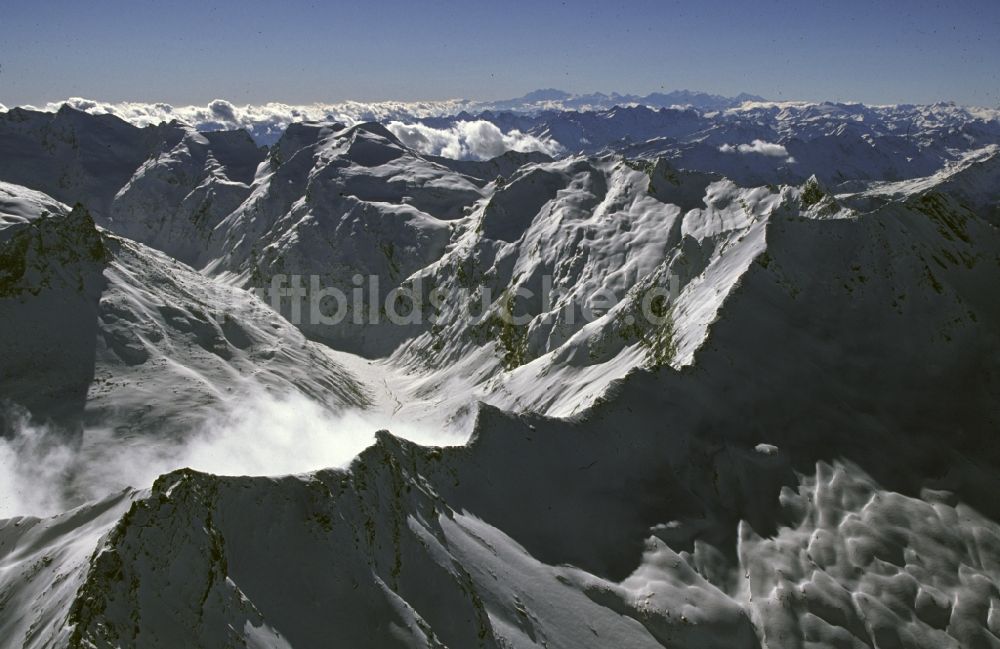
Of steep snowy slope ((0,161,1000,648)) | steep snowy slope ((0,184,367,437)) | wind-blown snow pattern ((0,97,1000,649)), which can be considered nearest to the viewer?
steep snowy slope ((0,161,1000,648))

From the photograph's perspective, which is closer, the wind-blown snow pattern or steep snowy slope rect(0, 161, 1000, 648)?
steep snowy slope rect(0, 161, 1000, 648)

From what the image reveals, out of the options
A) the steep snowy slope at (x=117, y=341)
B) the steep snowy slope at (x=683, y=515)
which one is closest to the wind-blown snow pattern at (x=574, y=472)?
the steep snowy slope at (x=683, y=515)

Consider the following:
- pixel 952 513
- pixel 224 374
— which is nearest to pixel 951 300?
pixel 952 513

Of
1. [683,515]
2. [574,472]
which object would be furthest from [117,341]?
[683,515]

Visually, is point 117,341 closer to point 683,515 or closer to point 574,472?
point 574,472

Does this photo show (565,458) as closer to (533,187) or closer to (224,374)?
(224,374)

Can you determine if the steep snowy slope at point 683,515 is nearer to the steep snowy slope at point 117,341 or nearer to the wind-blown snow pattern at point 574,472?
the wind-blown snow pattern at point 574,472

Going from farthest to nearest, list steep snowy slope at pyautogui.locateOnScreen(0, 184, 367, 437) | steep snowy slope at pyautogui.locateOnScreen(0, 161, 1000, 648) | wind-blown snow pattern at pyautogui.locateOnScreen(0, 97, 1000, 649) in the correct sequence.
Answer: steep snowy slope at pyautogui.locateOnScreen(0, 184, 367, 437), wind-blown snow pattern at pyautogui.locateOnScreen(0, 97, 1000, 649), steep snowy slope at pyautogui.locateOnScreen(0, 161, 1000, 648)

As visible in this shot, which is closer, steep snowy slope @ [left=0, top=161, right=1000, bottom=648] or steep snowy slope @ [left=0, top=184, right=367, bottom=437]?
steep snowy slope @ [left=0, top=161, right=1000, bottom=648]

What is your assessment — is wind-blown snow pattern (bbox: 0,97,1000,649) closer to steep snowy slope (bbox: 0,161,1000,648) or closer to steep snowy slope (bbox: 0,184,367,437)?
steep snowy slope (bbox: 0,161,1000,648)

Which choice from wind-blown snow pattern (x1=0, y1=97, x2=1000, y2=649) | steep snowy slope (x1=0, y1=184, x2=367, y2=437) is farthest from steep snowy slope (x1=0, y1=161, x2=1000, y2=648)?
steep snowy slope (x1=0, y1=184, x2=367, y2=437)
